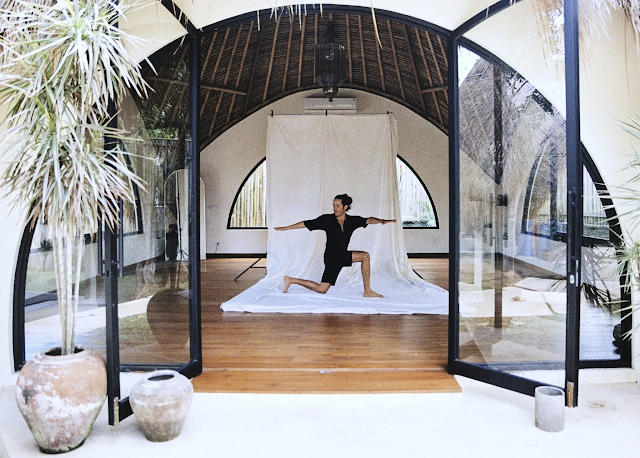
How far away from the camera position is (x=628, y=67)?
3500 millimetres

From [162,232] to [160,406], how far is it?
1127 mm

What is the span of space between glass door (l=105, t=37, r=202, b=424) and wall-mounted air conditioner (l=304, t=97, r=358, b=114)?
21.8 ft

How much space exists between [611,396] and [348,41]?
610cm

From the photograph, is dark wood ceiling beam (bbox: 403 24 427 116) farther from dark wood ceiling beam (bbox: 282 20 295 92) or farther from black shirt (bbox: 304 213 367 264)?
black shirt (bbox: 304 213 367 264)

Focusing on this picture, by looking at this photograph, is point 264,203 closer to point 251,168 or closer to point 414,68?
point 251,168

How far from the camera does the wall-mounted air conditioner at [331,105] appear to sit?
10.1 meters

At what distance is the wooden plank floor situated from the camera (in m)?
3.33

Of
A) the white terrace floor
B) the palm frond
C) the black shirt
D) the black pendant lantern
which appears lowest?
the white terrace floor

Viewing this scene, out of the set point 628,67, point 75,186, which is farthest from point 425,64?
point 75,186

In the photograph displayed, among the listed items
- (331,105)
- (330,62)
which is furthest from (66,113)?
(331,105)

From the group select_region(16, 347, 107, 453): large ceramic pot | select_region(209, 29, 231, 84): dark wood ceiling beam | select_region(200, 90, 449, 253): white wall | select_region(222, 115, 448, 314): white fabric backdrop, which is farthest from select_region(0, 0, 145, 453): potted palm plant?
select_region(200, 90, 449, 253): white wall

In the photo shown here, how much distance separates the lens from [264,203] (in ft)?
36.2

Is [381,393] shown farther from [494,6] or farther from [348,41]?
[348,41]

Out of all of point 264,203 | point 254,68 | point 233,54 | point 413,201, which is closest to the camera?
point 233,54
